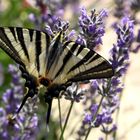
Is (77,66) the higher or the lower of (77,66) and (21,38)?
the lower

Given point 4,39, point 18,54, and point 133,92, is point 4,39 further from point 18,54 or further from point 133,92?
point 133,92

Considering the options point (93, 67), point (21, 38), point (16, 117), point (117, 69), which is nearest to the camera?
point (93, 67)

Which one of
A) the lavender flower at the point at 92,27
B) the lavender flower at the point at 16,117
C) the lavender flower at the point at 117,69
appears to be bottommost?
the lavender flower at the point at 16,117

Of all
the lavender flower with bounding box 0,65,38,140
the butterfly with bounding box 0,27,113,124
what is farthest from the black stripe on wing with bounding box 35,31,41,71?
the lavender flower with bounding box 0,65,38,140

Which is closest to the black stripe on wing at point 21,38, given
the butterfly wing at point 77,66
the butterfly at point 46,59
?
the butterfly at point 46,59

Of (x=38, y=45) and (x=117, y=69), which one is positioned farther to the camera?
(x=117, y=69)

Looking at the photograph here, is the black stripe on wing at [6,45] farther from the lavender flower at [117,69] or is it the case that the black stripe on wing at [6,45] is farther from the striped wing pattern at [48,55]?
the lavender flower at [117,69]

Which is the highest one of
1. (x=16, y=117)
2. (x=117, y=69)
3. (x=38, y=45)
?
(x=38, y=45)

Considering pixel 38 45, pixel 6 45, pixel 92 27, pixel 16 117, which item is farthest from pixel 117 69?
pixel 16 117

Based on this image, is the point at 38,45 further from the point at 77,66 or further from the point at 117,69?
the point at 117,69
